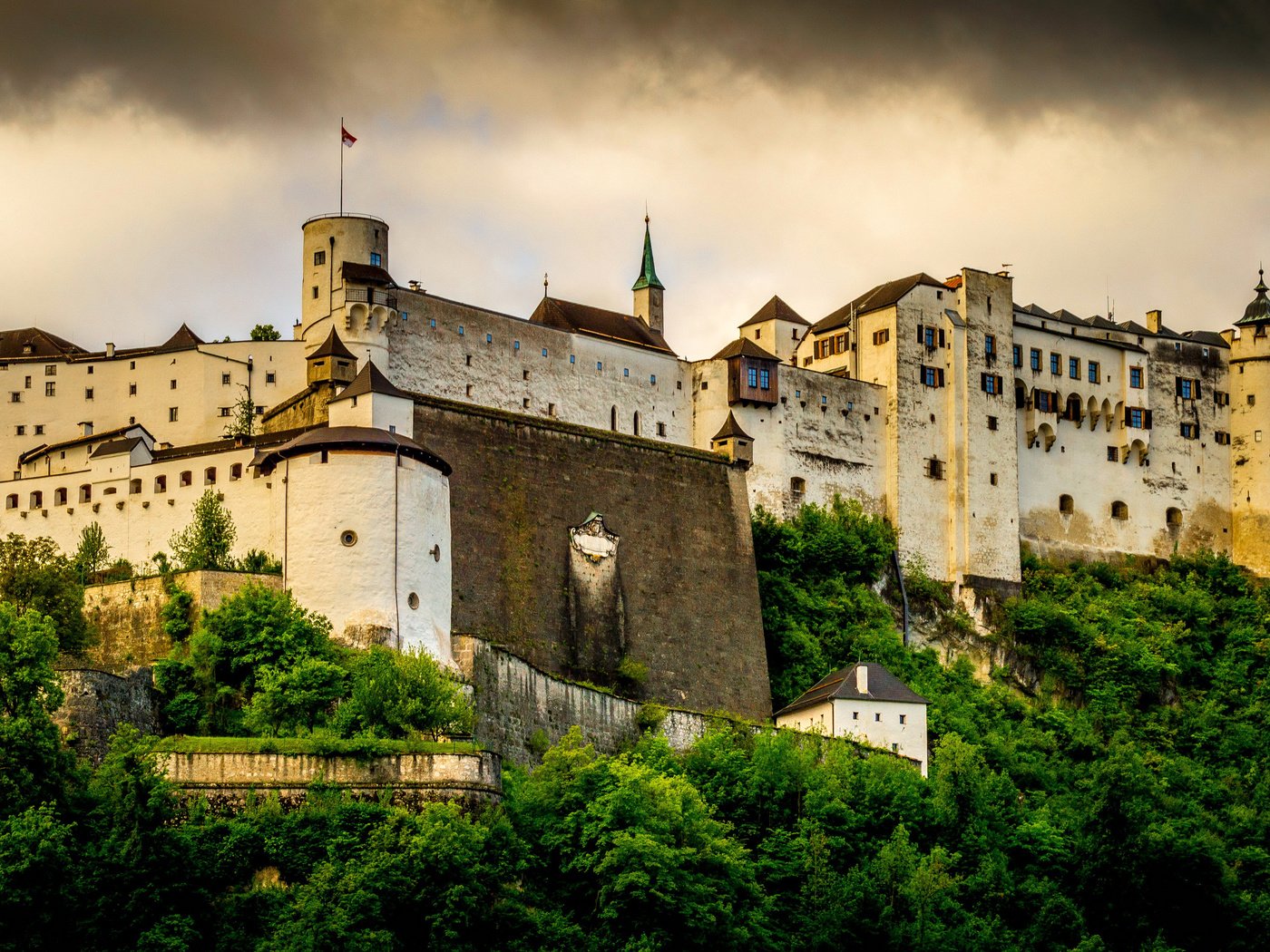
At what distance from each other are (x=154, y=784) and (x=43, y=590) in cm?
1192

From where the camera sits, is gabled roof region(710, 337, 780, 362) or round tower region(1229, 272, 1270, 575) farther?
round tower region(1229, 272, 1270, 575)

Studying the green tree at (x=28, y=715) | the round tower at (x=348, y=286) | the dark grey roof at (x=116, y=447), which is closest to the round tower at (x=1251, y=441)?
the round tower at (x=348, y=286)

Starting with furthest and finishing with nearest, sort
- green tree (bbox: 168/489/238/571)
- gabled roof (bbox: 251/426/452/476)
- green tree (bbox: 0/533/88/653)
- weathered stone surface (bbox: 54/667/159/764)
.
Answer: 1. green tree (bbox: 168/489/238/571)
2. gabled roof (bbox: 251/426/452/476)
3. green tree (bbox: 0/533/88/653)
4. weathered stone surface (bbox: 54/667/159/764)

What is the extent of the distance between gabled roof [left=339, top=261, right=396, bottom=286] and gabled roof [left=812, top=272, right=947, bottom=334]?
1917 cm

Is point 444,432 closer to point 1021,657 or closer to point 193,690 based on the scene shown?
point 193,690

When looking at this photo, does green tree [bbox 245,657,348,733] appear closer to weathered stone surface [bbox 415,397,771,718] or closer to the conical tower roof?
weathered stone surface [bbox 415,397,771,718]

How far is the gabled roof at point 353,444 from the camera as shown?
52.7 metres

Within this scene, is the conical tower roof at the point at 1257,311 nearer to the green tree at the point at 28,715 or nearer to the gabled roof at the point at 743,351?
the gabled roof at the point at 743,351

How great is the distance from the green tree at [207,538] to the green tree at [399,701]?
8540 millimetres

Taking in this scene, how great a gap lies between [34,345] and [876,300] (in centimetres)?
2760

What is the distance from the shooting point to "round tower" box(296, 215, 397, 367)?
211ft

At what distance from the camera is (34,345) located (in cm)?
7425

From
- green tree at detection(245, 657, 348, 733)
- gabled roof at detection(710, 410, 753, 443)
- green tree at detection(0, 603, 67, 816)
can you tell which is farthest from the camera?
gabled roof at detection(710, 410, 753, 443)

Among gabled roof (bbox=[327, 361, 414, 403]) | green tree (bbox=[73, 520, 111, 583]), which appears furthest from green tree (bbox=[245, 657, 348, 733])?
green tree (bbox=[73, 520, 111, 583])
